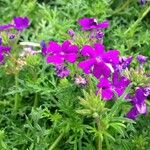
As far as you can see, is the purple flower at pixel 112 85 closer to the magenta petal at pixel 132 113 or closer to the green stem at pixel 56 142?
the magenta petal at pixel 132 113

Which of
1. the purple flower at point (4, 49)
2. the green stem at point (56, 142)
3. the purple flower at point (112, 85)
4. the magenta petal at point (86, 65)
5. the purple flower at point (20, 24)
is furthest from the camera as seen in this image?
the purple flower at point (20, 24)

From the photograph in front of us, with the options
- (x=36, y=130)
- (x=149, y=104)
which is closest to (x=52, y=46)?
(x=36, y=130)

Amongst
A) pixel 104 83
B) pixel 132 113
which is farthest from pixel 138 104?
pixel 104 83

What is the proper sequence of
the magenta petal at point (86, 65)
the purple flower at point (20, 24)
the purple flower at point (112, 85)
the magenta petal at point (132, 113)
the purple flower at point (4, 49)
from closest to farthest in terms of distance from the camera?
the magenta petal at point (86, 65)
the purple flower at point (112, 85)
the magenta petal at point (132, 113)
the purple flower at point (4, 49)
the purple flower at point (20, 24)

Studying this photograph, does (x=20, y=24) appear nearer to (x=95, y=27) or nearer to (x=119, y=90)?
(x=95, y=27)

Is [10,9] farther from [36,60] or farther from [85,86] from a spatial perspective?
[85,86]

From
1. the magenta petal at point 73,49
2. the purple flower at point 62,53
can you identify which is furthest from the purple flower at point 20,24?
the magenta petal at point 73,49

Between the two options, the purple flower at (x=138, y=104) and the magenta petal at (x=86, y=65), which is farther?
the purple flower at (x=138, y=104)
